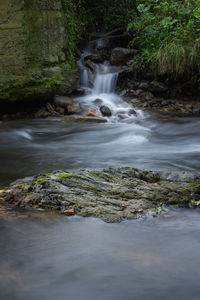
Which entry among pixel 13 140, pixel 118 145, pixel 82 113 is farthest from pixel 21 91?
pixel 118 145

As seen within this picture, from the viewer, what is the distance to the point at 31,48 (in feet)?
24.9

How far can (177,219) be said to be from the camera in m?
2.17

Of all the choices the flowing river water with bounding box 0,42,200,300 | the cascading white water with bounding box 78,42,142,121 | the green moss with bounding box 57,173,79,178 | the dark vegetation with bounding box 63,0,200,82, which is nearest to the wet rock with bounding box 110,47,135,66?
the cascading white water with bounding box 78,42,142,121

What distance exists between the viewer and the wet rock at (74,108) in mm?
8023

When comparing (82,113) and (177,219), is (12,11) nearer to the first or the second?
(82,113)

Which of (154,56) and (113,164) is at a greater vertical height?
(154,56)

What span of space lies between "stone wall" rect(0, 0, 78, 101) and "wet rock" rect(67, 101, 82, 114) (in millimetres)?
566

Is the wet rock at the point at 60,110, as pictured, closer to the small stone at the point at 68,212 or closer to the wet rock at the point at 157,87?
the wet rock at the point at 157,87

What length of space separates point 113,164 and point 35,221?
2173 mm

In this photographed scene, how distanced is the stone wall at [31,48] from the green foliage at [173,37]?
8.56 ft

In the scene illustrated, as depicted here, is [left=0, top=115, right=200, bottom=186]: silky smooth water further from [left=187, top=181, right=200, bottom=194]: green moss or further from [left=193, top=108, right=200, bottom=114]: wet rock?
[left=193, top=108, right=200, bottom=114]: wet rock

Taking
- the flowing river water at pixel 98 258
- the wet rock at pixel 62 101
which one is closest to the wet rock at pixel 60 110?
the wet rock at pixel 62 101

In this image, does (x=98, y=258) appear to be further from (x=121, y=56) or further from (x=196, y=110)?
(x=121, y=56)

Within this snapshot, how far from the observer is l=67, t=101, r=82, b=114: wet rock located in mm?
8023
